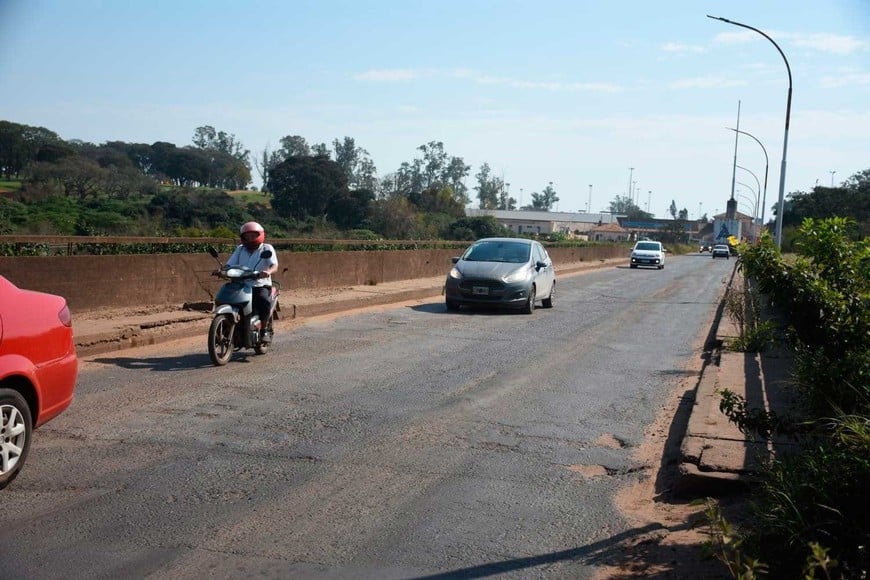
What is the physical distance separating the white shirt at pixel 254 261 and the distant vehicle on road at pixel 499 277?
7781 millimetres

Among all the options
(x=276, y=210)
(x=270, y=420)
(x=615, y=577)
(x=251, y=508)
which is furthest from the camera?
(x=276, y=210)

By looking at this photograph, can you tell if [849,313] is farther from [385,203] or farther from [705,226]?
[705,226]

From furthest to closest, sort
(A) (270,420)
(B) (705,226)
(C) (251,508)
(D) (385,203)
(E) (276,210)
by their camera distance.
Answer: (B) (705,226) < (D) (385,203) < (E) (276,210) < (A) (270,420) < (C) (251,508)

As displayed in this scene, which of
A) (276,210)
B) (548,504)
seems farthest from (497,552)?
(276,210)

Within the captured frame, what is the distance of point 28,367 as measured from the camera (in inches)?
232

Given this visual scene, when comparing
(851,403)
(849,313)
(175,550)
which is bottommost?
(175,550)

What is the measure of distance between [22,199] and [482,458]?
27.4 metres

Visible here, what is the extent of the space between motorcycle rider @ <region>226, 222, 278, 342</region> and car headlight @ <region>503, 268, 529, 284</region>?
26.1 feet

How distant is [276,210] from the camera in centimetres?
5241

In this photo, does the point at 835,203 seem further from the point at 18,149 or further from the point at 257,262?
the point at 257,262

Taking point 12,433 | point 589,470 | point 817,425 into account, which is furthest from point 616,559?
point 12,433

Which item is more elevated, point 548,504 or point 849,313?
point 849,313

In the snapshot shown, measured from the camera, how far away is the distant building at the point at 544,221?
402 ft

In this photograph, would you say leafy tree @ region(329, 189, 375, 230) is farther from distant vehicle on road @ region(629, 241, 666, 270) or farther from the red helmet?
the red helmet
